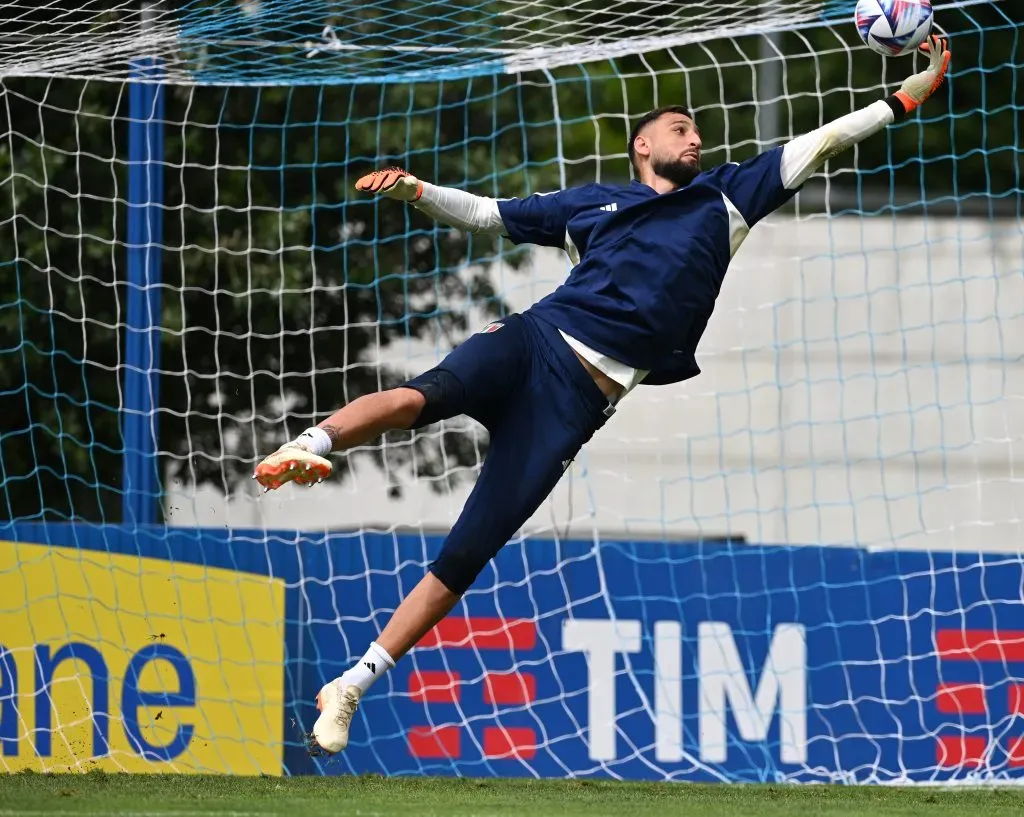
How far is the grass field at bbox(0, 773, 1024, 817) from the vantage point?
557 cm

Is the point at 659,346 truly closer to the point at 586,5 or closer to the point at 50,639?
the point at 50,639

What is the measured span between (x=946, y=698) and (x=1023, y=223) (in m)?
7.21

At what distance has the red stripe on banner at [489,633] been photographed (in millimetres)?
8094

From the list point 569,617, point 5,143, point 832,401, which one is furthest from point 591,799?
point 832,401

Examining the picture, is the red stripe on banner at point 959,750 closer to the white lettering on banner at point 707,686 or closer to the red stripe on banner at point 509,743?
the white lettering on banner at point 707,686

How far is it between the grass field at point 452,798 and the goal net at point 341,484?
2.55 ft

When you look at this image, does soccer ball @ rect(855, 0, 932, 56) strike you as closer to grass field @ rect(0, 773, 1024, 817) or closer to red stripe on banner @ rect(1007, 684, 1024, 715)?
grass field @ rect(0, 773, 1024, 817)

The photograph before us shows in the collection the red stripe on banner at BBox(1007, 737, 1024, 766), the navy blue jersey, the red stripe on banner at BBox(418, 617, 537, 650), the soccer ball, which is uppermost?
the soccer ball

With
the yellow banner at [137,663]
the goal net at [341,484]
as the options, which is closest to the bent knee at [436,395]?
the goal net at [341,484]

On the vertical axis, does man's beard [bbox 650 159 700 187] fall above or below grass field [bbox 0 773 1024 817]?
above

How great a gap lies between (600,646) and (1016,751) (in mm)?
2102

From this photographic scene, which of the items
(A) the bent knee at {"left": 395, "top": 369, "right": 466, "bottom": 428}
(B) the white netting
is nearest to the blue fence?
(B) the white netting

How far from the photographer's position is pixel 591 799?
6340 mm

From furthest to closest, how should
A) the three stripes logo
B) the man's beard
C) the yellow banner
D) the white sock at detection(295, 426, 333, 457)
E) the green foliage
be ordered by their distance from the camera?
the green foliage, the three stripes logo, the yellow banner, the man's beard, the white sock at detection(295, 426, 333, 457)
